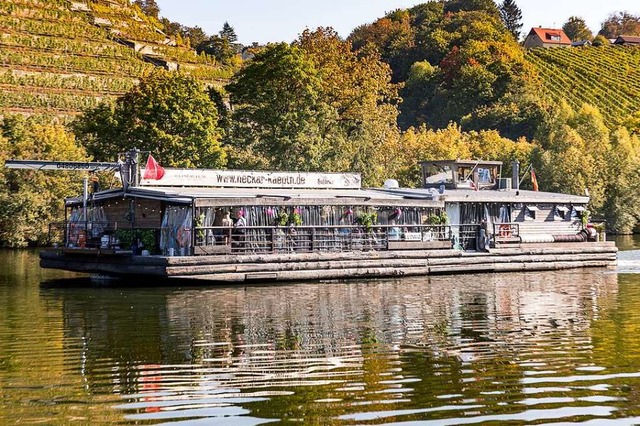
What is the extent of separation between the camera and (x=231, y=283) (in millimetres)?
34781

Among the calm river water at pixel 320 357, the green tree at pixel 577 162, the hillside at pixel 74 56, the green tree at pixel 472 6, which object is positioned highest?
the green tree at pixel 472 6

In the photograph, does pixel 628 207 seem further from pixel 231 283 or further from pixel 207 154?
pixel 231 283

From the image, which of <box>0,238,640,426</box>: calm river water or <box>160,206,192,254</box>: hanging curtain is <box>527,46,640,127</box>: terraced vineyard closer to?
<box>160,206,192,254</box>: hanging curtain

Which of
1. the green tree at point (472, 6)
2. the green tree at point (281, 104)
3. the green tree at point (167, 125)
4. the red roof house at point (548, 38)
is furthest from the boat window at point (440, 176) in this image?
the red roof house at point (548, 38)

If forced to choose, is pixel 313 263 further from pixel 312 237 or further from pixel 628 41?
pixel 628 41

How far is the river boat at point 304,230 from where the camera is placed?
35188 mm

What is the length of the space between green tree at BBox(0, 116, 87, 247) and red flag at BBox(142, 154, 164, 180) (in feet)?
84.4

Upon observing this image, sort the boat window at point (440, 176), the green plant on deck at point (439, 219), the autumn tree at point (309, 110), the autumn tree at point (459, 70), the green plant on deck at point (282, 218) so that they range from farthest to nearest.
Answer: the autumn tree at point (459, 70), the autumn tree at point (309, 110), the boat window at point (440, 176), the green plant on deck at point (439, 219), the green plant on deck at point (282, 218)

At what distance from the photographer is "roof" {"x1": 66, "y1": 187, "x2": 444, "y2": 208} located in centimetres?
3566

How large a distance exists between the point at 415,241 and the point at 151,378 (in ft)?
82.5

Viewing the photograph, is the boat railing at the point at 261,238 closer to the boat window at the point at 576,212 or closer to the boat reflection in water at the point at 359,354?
the boat reflection in water at the point at 359,354

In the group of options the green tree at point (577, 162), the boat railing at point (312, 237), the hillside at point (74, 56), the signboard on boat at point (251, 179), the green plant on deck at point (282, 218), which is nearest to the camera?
the boat railing at point (312, 237)

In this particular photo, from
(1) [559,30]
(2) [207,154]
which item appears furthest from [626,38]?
(2) [207,154]

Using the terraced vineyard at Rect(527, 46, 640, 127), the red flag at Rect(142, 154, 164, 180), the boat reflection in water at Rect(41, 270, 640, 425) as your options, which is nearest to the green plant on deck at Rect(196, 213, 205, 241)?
the boat reflection in water at Rect(41, 270, 640, 425)
